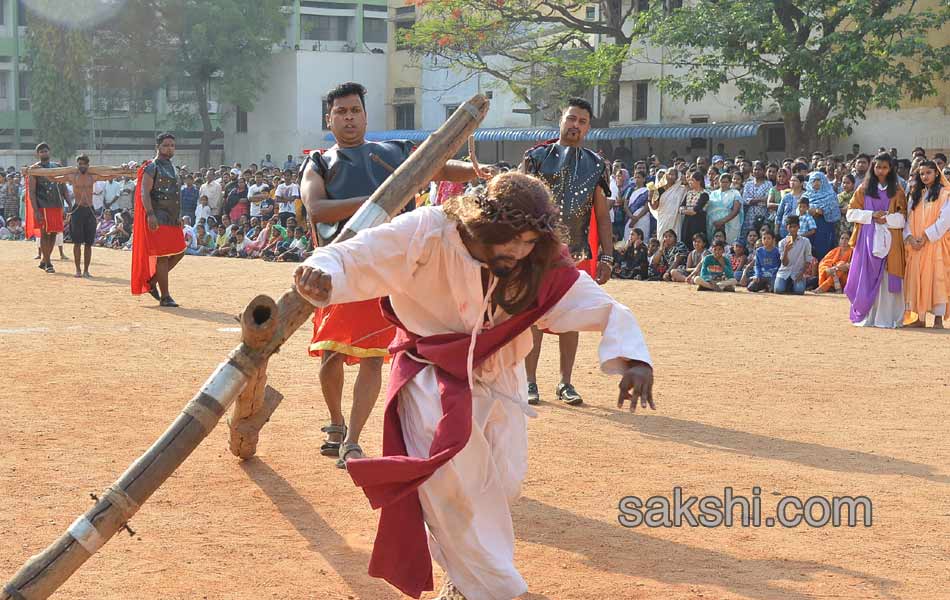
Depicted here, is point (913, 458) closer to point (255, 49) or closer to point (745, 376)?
point (745, 376)

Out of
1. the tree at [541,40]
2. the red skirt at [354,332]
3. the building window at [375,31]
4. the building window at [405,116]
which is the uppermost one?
the building window at [375,31]

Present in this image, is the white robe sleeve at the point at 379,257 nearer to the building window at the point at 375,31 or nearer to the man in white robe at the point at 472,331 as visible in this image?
the man in white robe at the point at 472,331

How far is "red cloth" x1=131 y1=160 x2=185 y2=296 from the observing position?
583 inches

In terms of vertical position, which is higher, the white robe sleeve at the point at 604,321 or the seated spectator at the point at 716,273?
the white robe sleeve at the point at 604,321

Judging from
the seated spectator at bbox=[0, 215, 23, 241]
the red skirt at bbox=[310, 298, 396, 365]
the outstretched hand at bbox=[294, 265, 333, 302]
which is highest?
the outstretched hand at bbox=[294, 265, 333, 302]

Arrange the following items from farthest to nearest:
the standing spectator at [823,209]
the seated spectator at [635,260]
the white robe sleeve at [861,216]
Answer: the seated spectator at [635,260] < the standing spectator at [823,209] < the white robe sleeve at [861,216]

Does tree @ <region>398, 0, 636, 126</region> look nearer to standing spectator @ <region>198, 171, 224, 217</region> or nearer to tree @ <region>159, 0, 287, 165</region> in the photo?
standing spectator @ <region>198, 171, 224, 217</region>

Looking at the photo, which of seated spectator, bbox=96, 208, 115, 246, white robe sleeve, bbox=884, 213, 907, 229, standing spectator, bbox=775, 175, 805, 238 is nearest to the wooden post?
white robe sleeve, bbox=884, 213, 907, 229

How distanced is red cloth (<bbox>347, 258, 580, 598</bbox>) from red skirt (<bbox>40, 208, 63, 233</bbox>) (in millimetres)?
17974

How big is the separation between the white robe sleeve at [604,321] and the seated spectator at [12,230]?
102 feet

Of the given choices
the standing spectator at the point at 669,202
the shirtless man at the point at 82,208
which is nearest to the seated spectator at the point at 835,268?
the standing spectator at the point at 669,202

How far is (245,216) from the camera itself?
27.7m

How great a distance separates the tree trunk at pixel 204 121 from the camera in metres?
47.6

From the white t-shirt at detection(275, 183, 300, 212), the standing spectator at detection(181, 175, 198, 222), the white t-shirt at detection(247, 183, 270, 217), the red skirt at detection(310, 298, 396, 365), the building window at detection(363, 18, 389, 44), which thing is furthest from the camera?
the building window at detection(363, 18, 389, 44)
